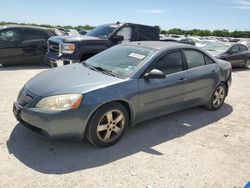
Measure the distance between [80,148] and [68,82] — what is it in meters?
0.97

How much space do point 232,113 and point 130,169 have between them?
3502 millimetres

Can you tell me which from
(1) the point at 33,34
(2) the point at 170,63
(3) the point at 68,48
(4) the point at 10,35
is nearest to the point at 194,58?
(2) the point at 170,63

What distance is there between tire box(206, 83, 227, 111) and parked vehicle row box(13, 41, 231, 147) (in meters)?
0.27

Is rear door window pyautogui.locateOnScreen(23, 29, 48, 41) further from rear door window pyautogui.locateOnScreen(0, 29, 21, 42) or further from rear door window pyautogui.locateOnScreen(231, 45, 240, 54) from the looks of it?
rear door window pyautogui.locateOnScreen(231, 45, 240, 54)

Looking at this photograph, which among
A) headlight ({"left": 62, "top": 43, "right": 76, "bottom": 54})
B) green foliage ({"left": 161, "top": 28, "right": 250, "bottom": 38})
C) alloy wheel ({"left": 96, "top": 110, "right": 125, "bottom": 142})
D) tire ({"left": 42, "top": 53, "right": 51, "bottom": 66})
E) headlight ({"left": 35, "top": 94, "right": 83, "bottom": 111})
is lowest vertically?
alloy wheel ({"left": 96, "top": 110, "right": 125, "bottom": 142})

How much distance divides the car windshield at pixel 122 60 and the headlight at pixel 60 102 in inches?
35.2

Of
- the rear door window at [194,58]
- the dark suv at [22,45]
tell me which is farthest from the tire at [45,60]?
the rear door window at [194,58]

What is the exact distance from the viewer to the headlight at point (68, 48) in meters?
8.20

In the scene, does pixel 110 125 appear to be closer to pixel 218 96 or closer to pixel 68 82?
pixel 68 82

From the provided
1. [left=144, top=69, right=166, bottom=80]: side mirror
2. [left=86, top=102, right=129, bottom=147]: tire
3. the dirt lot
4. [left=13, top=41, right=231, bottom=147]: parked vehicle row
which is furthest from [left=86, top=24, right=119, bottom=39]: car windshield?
[left=86, top=102, right=129, bottom=147]: tire

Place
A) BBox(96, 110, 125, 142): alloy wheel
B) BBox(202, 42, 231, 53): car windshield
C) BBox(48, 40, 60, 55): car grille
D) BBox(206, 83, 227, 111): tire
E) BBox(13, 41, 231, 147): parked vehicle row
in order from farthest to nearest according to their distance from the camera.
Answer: BBox(202, 42, 231, 53): car windshield < BBox(48, 40, 60, 55): car grille < BBox(206, 83, 227, 111): tire < BBox(96, 110, 125, 142): alloy wheel < BBox(13, 41, 231, 147): parked vehicle row

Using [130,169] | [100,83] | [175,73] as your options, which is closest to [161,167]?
[130,169]

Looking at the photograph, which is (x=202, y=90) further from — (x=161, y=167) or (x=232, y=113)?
(x=161, y=167)

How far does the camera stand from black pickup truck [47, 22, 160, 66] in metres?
8.23
